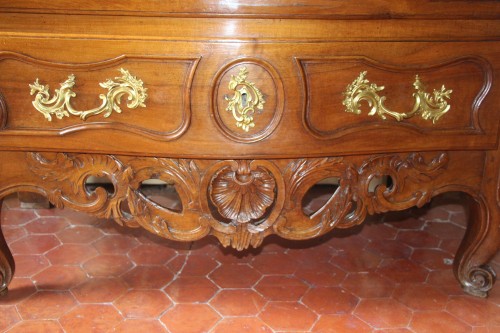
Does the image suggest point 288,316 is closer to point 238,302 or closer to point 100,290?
point 238,302

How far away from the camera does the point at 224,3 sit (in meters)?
1.17

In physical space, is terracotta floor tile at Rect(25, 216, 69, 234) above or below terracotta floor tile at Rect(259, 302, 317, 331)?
above

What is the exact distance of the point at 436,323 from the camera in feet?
5.09

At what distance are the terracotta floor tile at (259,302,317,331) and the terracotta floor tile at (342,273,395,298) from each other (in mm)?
194

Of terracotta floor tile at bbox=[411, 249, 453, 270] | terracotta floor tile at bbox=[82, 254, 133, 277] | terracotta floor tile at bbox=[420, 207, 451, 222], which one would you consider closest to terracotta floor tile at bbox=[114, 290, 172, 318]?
terracotta floor tile at bbox=[82, 254, 133, 277]

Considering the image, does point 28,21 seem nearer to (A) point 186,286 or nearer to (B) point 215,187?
(B) point 215,187

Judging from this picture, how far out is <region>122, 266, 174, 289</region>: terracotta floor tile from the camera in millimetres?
1714

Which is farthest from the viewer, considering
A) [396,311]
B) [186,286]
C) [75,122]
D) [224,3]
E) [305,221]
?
[186,286]

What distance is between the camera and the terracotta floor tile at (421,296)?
162 cm

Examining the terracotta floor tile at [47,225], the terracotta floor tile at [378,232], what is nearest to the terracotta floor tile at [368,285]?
the terracotta floor tile at [378,232]

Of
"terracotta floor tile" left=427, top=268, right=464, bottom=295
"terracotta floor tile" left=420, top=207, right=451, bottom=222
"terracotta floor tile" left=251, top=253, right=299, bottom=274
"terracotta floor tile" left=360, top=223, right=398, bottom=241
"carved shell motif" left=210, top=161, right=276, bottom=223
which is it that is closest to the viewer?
"carved shell motif" left=210, top=161, right=276, bottom=223

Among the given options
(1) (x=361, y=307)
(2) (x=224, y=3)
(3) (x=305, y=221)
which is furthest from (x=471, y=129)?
(2) (x=224, y=3)

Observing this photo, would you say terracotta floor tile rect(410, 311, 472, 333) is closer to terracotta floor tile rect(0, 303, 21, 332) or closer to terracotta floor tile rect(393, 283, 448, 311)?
terracotta floor tile rect(393, 283, 448, 311)

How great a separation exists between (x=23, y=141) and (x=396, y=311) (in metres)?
1.18
